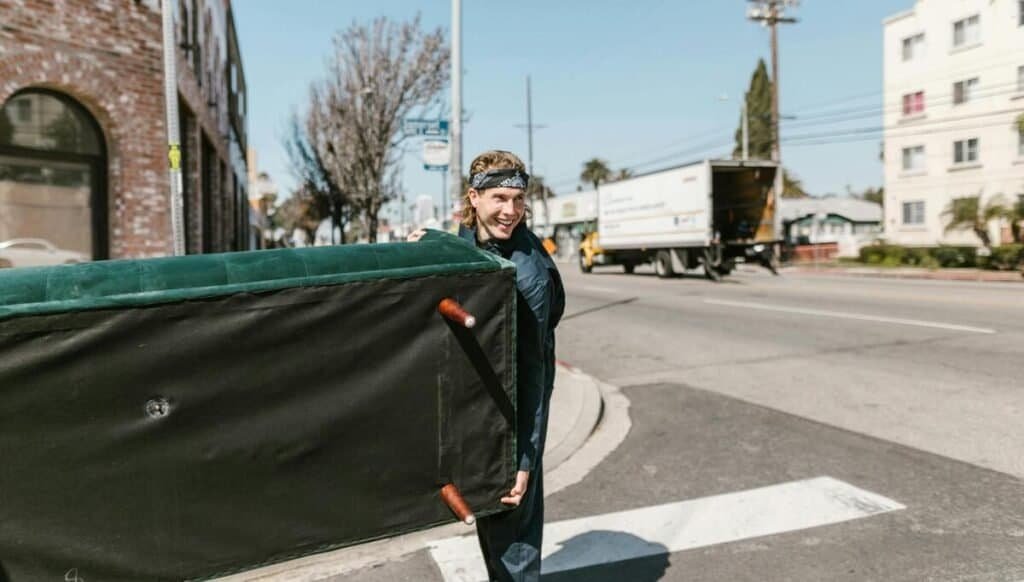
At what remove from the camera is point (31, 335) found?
1.87 m

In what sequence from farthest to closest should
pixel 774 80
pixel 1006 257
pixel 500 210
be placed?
pixel 774 80, pixel 1006 257, pixel 500 210

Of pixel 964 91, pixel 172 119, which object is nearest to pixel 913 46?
pixel 964 91

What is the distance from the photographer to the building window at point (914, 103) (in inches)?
1495

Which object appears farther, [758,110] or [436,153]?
[758,110]

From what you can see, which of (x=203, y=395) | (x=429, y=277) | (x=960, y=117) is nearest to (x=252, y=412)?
(x=203, y=395)

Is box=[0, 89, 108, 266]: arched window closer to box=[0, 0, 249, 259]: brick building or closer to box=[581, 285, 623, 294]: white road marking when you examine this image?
box=[0, 0, 249, 259]: brick building

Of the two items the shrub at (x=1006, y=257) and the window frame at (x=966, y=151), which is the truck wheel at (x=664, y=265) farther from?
the window frame at (x=966, y=151)

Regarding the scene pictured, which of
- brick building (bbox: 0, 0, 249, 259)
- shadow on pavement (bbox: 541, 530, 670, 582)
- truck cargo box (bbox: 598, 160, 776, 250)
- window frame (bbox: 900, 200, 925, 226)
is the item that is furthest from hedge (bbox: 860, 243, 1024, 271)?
shadow on pavement (bbox: 541, 530, 670, 582)

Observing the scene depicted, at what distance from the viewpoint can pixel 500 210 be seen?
107 inches

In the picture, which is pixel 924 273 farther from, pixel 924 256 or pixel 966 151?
pixel 966 151

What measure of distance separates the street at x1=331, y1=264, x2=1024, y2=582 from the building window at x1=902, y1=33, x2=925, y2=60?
32.0 meters

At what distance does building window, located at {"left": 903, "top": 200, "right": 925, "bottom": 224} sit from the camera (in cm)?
3834

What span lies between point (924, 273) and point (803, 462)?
84.2ft

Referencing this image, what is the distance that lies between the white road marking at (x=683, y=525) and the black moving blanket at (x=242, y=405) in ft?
5.37
